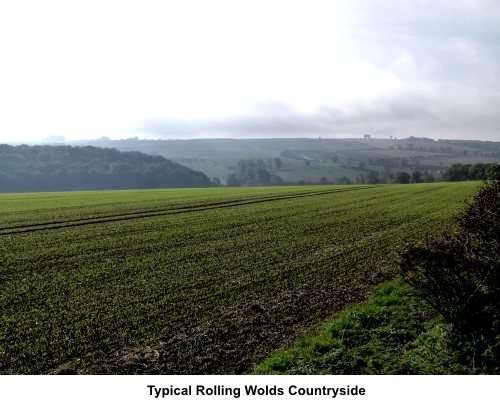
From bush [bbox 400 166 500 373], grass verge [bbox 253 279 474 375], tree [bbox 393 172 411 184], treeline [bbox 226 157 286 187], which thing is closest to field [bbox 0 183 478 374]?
grass verge [bbox 253 279 474 375]

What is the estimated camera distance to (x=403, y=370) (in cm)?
816

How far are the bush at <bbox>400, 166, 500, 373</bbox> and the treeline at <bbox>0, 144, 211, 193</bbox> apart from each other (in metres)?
142

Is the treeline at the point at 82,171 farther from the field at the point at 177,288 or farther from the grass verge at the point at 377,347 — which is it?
the grass verge at the point at 377,347

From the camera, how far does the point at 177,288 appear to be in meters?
14.4

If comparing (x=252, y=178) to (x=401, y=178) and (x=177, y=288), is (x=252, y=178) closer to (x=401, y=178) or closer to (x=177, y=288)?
(x=401, y=178)

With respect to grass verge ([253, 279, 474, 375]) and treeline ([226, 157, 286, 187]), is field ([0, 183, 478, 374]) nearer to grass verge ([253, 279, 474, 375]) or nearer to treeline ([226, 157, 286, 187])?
grass verge ([253, 279, 474, 375])

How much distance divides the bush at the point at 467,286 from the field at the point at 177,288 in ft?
10.6

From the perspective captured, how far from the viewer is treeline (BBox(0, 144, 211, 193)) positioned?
461ft

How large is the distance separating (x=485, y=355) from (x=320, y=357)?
2.72 meters

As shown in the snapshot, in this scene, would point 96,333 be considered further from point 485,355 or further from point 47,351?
point 485,355

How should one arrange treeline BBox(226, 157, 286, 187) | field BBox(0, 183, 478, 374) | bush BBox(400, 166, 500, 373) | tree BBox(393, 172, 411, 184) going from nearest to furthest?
1. bush BBox(400, 166, 500, 373)
2. field BBox(0, 183, 478, 374)
3. tree BBox(393, 172, 411, 184)
4. treeline BBox(226, 157, 286, 187)

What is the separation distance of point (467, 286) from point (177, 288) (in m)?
8.35

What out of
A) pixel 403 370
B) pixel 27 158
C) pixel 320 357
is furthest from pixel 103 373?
pixel 27 158

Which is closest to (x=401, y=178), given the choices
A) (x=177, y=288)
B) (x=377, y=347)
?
(x=177, y=288)
